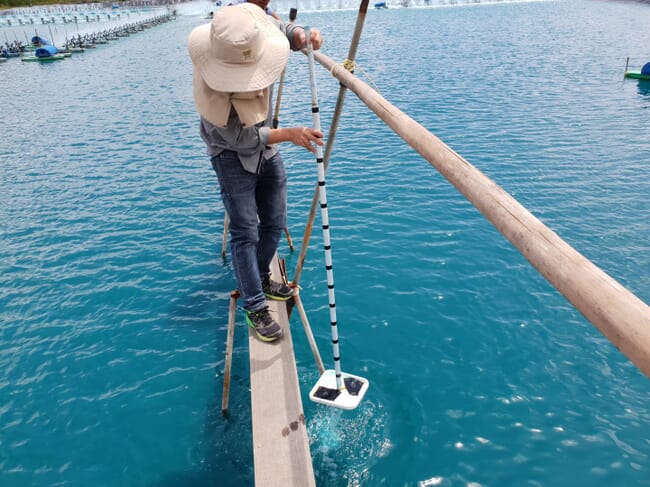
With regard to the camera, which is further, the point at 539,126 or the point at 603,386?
the point at 539,126

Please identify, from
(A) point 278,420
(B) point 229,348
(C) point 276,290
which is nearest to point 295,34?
(C) point 276,290

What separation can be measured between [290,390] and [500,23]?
67156mm

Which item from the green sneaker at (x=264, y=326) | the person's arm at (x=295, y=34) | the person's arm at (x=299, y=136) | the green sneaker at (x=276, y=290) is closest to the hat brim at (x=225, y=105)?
the person's arm at (x=299, y=136)

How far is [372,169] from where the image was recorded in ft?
53.5

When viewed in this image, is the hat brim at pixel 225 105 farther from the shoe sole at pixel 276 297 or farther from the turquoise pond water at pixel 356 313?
the turquoise pond water at pixel 356 313

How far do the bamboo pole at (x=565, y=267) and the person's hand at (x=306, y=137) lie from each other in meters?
1.35

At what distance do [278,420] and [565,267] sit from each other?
3.53m

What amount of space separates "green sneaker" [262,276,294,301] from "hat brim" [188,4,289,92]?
3018 millimetres

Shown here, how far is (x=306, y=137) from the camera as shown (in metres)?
4.28

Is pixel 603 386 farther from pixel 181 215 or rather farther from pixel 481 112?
pixel 481 112

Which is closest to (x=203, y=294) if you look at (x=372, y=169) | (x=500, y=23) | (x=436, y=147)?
(x=436, y=147)

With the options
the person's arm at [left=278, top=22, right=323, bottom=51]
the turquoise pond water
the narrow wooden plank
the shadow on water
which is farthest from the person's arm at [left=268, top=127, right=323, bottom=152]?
the shadow on water

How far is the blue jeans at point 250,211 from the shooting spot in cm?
496

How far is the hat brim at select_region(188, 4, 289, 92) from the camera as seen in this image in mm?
4082
